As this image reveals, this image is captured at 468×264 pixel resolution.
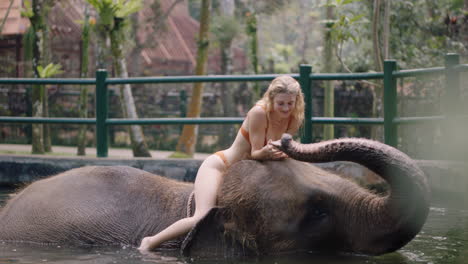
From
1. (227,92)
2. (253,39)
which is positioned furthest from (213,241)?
(227,92)

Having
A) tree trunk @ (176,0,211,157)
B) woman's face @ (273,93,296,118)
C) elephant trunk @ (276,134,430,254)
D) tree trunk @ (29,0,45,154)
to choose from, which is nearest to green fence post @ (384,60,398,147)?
woman's face @ (273,93,296,118)

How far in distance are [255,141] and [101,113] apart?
5.17 meters

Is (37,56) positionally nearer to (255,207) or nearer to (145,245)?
(145,245)

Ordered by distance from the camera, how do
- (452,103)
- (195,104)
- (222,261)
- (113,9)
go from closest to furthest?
(222,261), (452,103), (113,9), (195,104)

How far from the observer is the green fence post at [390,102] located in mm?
8234

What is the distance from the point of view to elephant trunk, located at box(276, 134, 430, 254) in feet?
13.1

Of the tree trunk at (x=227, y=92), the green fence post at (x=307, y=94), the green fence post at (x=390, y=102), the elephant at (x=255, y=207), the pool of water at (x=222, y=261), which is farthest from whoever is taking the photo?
the tree trunk at (x=227, y=92)

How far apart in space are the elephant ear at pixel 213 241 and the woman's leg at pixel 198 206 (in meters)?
0.08

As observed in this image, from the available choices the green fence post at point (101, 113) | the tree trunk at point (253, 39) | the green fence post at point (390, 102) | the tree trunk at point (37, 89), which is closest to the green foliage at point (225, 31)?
the tree trunk at point (253, 39)

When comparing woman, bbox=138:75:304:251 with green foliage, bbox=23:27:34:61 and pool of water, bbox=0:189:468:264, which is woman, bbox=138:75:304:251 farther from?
green foliage, bbox=23:27:34:61

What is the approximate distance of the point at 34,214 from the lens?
530 cm

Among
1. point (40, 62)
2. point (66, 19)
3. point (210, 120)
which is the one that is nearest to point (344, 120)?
point (210, 120)

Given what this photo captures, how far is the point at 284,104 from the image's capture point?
4.93 metres

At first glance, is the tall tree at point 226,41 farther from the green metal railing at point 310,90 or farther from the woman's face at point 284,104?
the woman's face at point 284,104
